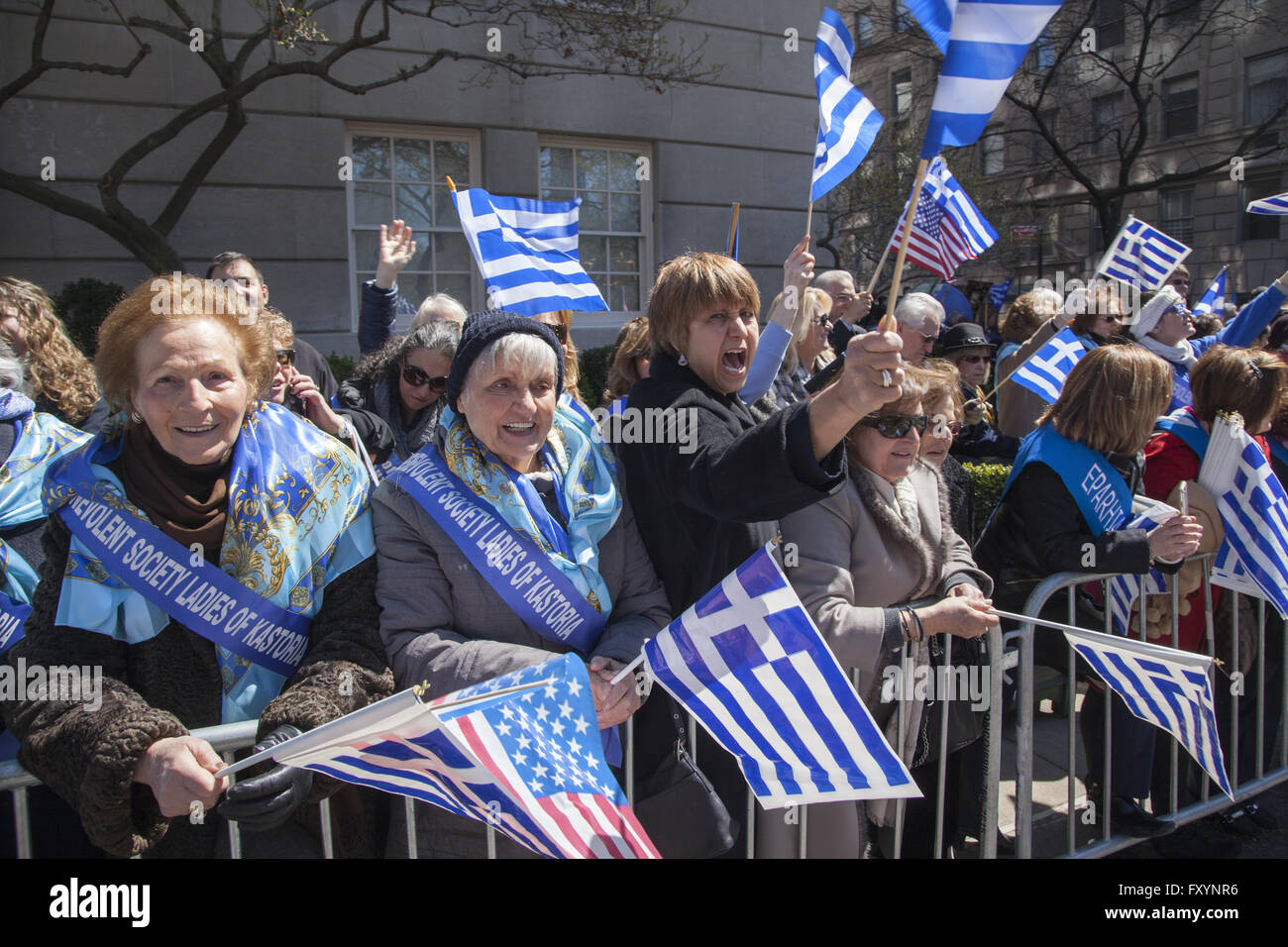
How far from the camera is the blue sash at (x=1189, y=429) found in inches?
143

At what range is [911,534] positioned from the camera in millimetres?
2584

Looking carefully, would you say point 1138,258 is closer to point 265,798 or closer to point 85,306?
point 265,798

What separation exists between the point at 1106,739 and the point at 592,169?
9445mm

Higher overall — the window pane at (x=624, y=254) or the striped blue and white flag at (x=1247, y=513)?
the window pane at (x=624, y=254)

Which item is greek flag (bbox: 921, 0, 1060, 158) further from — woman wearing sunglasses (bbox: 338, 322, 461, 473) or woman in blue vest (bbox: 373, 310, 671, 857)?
woman wearing sunglasses (bbox: 338, 322, 461, 473)

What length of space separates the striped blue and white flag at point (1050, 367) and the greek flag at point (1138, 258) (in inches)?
61.9

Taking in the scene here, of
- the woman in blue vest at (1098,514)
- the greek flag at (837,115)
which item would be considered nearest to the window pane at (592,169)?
the greek flag at (837,115)

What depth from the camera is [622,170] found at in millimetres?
11102

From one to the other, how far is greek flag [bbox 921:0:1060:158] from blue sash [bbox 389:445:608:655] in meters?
1.22

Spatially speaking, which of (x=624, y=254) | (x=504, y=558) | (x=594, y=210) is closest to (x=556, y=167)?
(x=594, y=210)

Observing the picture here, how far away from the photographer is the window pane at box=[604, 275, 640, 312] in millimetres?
11117

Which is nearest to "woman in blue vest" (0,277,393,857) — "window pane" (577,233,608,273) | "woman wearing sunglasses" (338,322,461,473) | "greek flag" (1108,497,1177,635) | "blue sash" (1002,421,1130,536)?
"woman wearing sunglasses" (338,322,461,473)

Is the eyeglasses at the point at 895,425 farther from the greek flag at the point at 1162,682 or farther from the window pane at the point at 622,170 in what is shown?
the window pane at the point at 622,170
